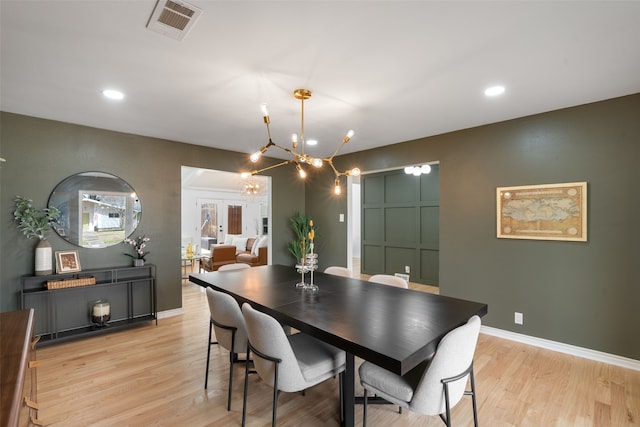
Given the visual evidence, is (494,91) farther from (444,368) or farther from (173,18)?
(173,18)

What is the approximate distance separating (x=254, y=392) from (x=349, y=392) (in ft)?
3.19

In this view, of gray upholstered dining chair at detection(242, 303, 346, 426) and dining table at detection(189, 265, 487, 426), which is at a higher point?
dining table at detection(189, 265, 487, 426)

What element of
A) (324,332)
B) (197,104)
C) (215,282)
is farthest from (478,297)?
(197,104)

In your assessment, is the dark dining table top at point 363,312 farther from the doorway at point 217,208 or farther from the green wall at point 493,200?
the doorway at point 217,208

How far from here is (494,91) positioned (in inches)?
102

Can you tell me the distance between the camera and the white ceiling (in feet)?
5.34

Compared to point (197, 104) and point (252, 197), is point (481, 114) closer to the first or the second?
point (197, 104)

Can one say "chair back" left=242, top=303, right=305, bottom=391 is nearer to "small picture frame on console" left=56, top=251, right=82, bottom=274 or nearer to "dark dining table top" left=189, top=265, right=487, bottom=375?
"dark dining table top" left=189, top=265, right=487, bottom=375

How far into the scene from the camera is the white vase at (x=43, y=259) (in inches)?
125

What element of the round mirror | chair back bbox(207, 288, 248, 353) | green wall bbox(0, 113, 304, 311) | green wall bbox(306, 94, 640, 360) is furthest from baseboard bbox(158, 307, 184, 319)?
green wall bbox(306, 94, 640, 360)

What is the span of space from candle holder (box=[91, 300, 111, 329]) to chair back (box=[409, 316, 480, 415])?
3581mm

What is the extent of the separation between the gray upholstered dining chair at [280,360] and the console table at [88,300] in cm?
265

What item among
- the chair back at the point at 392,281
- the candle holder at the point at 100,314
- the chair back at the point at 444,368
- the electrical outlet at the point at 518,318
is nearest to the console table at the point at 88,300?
Answer: the candle holder at the point at 100,314

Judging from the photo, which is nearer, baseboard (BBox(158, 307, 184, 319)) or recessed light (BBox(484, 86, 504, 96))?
recessed light (BBox(484, 86, 504, 96))
